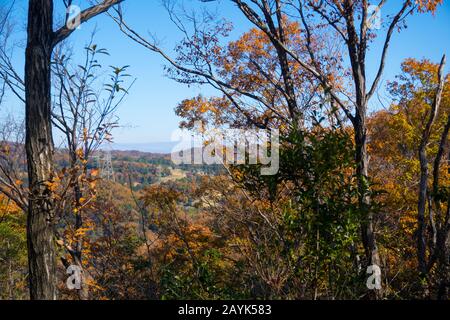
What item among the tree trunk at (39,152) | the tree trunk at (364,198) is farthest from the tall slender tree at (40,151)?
the tree trunk at (364,198)

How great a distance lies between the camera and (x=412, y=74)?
1228cm

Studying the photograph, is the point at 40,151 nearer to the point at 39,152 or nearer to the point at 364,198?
the point at 39,152

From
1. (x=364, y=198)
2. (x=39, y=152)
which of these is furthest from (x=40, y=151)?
(x=364, y=198)

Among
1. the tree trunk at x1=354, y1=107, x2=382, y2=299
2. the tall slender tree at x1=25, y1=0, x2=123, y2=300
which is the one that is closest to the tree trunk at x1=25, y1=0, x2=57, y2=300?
the tall slender tree at x1=25, y1=0, x2=123, y2=300

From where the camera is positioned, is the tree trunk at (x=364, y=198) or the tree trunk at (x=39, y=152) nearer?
the tree trunk at (x=364, y=198)

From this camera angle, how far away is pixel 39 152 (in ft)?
10.7

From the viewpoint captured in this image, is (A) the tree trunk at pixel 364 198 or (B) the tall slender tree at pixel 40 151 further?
(B) the tall slender tree at pixel 40 151

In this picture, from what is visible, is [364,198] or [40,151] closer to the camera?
[40,151]

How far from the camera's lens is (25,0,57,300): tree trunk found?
3170 mm

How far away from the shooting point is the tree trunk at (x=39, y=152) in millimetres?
3170

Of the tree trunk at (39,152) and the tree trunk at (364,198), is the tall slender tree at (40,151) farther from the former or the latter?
the tree trunk at (364,198)
